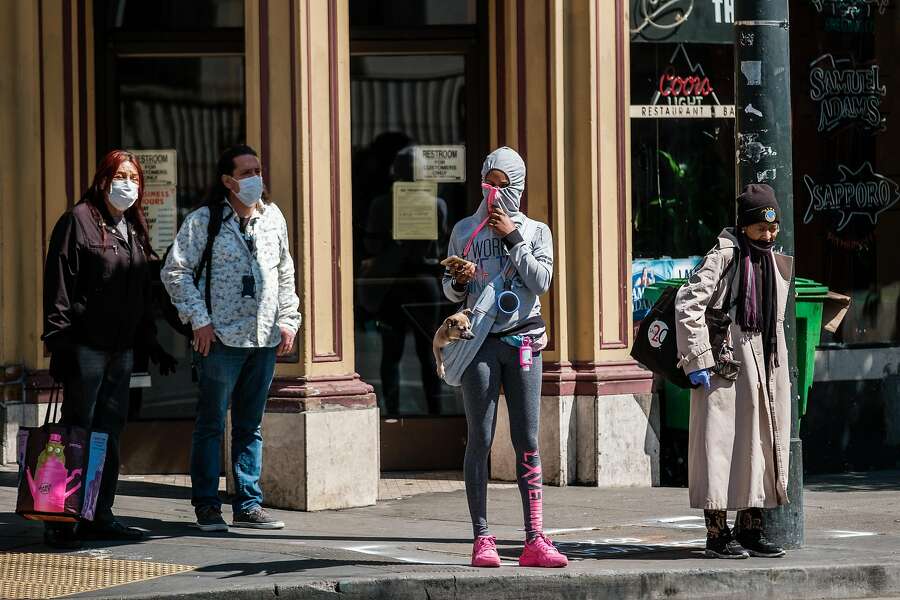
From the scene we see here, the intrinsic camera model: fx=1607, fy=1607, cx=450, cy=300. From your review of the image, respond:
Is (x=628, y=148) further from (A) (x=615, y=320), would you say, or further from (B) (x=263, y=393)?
(B) (x=263, y=393)

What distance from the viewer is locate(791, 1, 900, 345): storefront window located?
10.7m

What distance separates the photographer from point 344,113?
30.5ft

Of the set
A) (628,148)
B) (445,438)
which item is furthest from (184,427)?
(628,148)

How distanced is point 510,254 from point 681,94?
3.78m

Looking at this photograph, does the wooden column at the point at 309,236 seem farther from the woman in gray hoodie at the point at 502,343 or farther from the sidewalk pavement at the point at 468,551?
the woman in gray hoodie at the point at 502,343

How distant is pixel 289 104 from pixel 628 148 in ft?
7.63

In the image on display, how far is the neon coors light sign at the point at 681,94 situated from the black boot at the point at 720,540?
3647mm

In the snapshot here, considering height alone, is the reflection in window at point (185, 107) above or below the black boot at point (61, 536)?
above

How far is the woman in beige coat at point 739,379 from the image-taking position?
7.30 m

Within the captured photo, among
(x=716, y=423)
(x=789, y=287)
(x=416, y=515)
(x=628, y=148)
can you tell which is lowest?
(x=416, y=515)

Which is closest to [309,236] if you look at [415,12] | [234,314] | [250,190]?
[250,190]

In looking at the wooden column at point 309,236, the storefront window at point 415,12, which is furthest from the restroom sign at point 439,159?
the wooden column at point 309,236

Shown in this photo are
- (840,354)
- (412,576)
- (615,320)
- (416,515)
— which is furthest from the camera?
(840,354)

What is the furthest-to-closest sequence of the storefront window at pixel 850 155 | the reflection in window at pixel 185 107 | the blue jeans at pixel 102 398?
the storefront window at pixel 850 155, the reflection in window at pixel 185 107, the blue jeans at pixel 102 398
